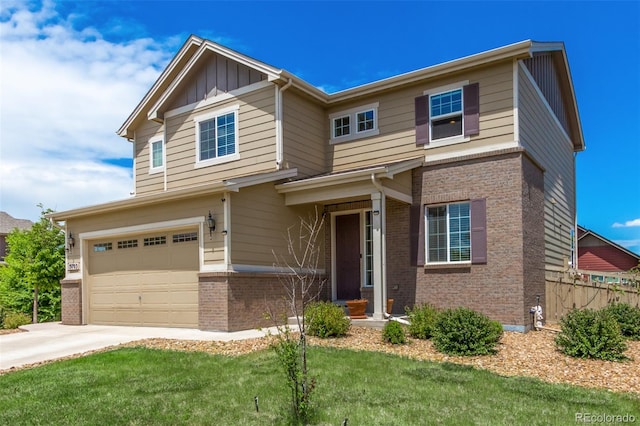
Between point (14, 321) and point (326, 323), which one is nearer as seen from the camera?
point (326, 323)

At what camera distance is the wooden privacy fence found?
44.2 ft

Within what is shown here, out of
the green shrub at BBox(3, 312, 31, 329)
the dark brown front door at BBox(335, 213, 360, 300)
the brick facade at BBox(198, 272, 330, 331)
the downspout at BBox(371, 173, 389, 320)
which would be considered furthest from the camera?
the green shrub at BBox(3, 312, 31, 329)

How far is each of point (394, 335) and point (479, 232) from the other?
380 cm

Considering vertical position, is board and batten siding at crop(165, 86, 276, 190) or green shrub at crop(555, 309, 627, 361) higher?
board and batten siding at crop(165, 86, 276, 190)

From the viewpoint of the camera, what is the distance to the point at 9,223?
41156mm

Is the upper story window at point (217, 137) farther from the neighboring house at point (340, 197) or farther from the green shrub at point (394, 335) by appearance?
the green shrub at point (394, 335)

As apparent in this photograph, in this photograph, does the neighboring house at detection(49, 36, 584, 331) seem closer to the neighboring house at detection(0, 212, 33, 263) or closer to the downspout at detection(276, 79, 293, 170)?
the downspout at detection(276, 79, 293, 170)

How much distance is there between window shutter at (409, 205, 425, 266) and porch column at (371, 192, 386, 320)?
154 centimetres

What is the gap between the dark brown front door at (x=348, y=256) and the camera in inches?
550

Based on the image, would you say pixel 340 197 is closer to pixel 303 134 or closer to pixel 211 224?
pixel 303 134

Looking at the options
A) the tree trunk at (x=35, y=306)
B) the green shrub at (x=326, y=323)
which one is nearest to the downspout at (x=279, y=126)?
the green shrub at (x=326, y=323)

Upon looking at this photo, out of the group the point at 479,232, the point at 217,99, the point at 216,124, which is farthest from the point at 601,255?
the point at 217,99

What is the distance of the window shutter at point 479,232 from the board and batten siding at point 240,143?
5256mm

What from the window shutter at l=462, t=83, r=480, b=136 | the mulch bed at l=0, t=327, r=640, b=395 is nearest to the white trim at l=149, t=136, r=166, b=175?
the mulch bed at l=0, t=327, r=640, b=395
